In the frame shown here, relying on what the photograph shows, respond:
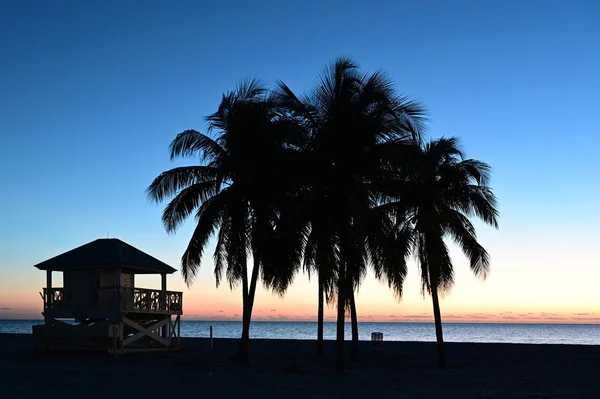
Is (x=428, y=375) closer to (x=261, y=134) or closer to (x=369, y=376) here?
(x=369, y=376)

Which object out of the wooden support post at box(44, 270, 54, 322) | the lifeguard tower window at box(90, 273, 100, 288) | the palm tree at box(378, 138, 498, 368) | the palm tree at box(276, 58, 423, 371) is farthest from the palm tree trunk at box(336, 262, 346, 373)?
the wooden support post at box(44, 270, 54, 322)

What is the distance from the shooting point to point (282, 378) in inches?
830

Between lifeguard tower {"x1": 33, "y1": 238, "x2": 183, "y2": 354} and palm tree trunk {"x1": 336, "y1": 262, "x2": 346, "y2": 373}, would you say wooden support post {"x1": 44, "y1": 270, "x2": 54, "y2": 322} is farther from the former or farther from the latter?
palm tree trunk {"x1": 336, "y1": 262, "x2": 346, "y2": 373}

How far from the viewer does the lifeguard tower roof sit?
30.0m

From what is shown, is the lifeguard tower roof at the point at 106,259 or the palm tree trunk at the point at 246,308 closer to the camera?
the palm tree trunk at the point at 246,308

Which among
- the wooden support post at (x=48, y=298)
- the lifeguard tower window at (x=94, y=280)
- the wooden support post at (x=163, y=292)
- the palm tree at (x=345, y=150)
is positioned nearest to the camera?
the palm tree at (x=345, y=150)

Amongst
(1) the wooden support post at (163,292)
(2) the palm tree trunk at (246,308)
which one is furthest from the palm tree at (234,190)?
(1) the wooden support post at (163,292)

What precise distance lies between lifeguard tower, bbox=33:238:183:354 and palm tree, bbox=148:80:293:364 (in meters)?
4.75

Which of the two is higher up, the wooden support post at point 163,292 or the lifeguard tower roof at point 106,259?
the lifeguard tower roof at point 106,259

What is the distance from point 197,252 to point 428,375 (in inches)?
376

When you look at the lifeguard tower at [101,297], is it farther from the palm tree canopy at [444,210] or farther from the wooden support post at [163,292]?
the palm tree canopy at [444,210]

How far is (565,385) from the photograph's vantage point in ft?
66.3

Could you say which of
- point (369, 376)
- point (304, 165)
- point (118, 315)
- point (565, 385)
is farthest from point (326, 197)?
point (118, 315)

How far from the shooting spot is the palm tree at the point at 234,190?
25031mm
